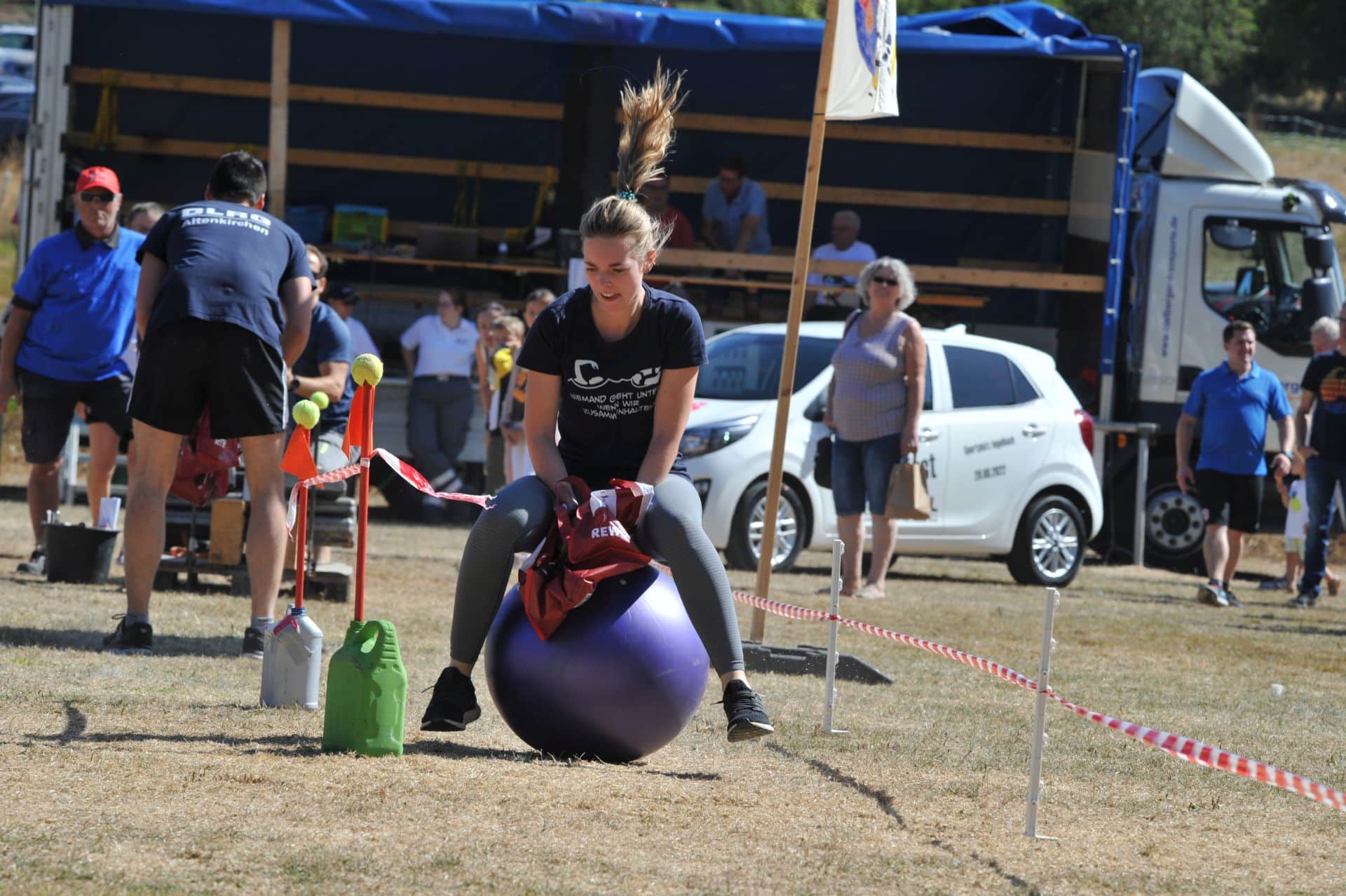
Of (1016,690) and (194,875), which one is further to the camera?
(1016,690)

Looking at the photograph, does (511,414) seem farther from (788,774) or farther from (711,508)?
(788,774)

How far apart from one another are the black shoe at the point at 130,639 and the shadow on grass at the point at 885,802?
2.50 metres

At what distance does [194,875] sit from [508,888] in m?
0.64

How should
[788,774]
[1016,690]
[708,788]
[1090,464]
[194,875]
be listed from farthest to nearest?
[1090,464]
[1016,690]
[788,774]
[708,788]
[194,875]

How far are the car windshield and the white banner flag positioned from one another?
482cm

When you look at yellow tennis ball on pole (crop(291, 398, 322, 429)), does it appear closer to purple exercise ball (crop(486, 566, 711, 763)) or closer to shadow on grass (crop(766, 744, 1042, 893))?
purple exercise ball (crop(486, 566, 711, 763))

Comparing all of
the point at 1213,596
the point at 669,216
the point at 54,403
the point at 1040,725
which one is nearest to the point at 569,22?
the point at 669,216

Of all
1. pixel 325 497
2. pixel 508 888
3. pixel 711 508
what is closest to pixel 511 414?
pixel 711 508

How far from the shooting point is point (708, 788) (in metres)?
4.97

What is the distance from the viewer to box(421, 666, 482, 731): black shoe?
524cm

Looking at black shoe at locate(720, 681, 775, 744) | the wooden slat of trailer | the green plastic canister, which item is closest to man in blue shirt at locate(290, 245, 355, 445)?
the green plastic canister

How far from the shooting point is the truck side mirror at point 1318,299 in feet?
49.5

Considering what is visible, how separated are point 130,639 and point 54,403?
288cm

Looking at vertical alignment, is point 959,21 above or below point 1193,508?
above
